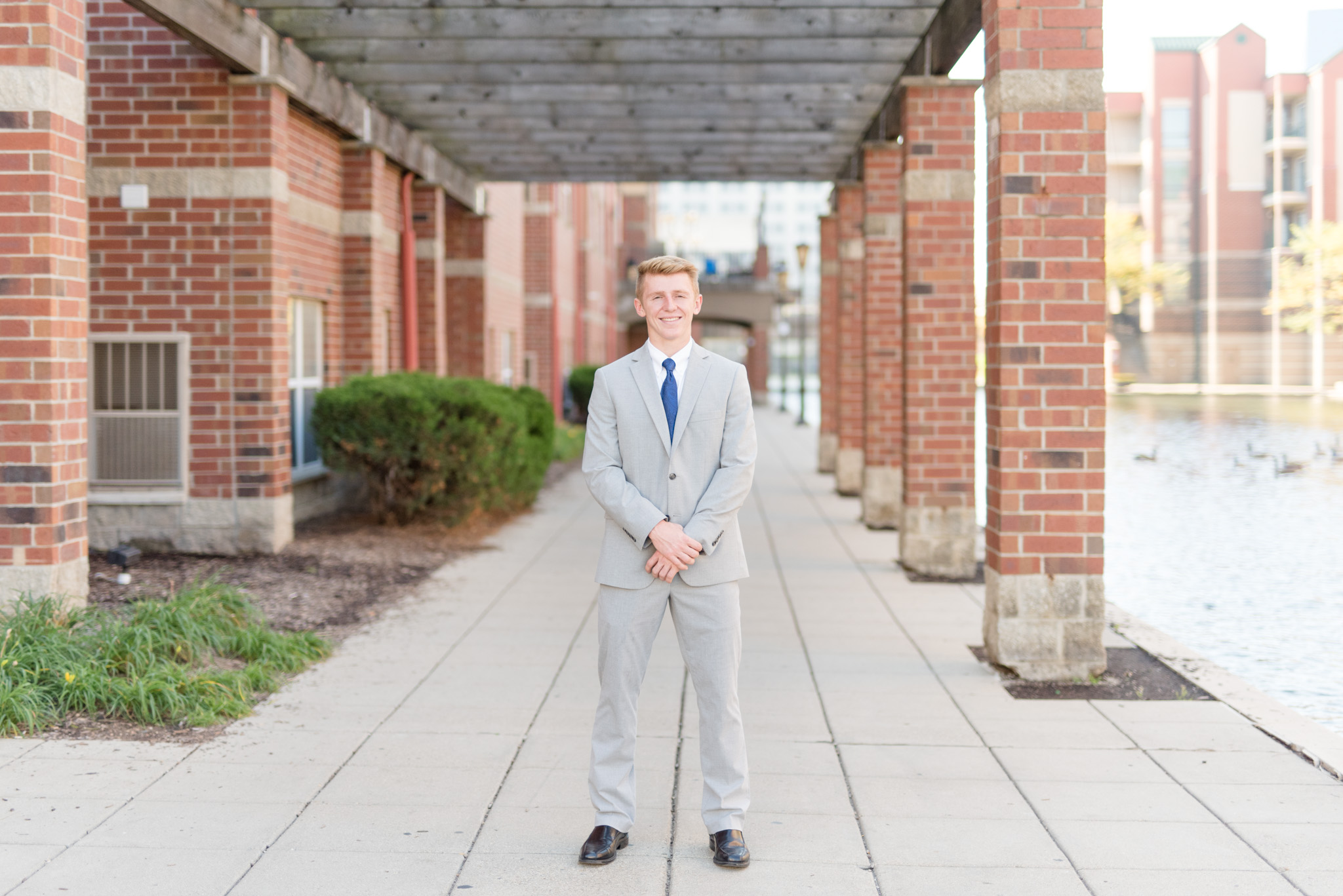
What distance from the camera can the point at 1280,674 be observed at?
6.56m

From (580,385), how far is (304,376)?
48.5ft

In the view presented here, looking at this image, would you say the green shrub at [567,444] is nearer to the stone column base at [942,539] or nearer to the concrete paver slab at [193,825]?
the stone column base at [942,539]

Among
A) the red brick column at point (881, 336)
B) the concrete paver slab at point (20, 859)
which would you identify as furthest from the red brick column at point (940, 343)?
the concrete paver slab at point (20, 859)

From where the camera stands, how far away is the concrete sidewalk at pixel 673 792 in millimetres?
3695

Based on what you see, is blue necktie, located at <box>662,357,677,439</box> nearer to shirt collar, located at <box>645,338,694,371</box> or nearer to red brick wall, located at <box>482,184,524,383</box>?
shirt collar, located at <box>645,338,694,371</box>

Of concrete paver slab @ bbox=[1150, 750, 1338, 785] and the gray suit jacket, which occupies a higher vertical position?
the gray suit jacket

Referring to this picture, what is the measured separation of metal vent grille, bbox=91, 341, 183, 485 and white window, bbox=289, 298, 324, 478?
4.44ft

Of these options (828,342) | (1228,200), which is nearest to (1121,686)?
(828,342)

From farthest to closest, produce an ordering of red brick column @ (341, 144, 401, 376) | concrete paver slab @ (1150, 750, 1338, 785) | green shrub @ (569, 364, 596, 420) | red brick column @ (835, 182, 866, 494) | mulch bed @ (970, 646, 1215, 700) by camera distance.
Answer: green shrub @ (569, 364, 596, 420) → red brick column @ (835, 182, 866, 494) → red brick column @ (341, 144, 401, 376) → mulch bed @ (970, 646, 1215, 700) → concrete paver slab @ (1150, 750, 1338, 785)

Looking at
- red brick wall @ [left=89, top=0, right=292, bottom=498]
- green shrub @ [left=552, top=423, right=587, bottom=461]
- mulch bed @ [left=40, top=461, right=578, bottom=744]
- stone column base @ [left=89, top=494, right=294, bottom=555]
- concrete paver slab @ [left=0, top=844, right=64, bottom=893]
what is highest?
red brick wall @ [left=89, top=0, right=292, bottom=498]

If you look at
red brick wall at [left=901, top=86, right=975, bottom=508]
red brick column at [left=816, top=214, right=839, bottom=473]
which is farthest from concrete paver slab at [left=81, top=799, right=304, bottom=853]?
red brick column at [left=816, top=214, right=839, bottom=473]

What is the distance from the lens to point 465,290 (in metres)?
17.4

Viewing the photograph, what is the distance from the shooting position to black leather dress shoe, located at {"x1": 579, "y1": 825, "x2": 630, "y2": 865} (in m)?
3.75

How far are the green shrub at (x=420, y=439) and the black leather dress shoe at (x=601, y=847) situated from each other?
22.4 ft
